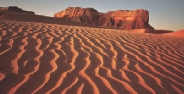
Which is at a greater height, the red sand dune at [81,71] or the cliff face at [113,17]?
the cliff face at [113,17]

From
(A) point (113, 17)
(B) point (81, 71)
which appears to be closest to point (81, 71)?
(B) point (81, 71)

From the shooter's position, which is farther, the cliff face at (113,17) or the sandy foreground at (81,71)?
the cliff face at (113,17)

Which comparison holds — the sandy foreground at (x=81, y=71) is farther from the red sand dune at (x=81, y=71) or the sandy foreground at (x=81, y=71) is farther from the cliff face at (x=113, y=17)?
the cliff face at (x=113, y=17)

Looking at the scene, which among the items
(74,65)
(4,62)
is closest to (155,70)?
(74,65)

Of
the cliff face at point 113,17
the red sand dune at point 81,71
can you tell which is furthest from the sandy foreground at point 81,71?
the cliff face at point 113,17

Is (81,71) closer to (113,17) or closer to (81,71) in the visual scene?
(81,71)

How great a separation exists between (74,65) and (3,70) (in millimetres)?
1075

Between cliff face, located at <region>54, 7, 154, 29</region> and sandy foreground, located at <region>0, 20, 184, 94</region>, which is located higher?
cliff face, located at <region>54, 7, 154, 29</region>

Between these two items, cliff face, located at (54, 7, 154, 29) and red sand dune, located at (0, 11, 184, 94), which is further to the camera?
cliff face, located at (54, 7, 154, 29)

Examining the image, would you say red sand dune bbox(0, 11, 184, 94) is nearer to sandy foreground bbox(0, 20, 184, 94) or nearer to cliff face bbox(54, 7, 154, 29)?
sandy foreground bbox(0, 20, 184, 94)

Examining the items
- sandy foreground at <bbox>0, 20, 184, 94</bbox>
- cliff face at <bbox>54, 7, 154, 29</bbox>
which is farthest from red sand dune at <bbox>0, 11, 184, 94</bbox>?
cliff face at <bbox>54, 7, 154, 29</bbox>

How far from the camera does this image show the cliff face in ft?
228

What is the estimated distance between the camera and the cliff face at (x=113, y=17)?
69500mm

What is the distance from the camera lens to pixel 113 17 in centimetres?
7725
